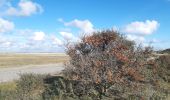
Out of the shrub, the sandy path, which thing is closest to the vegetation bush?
the shrub

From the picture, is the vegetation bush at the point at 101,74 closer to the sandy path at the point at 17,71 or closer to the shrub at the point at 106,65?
the shrub at the point at 106,65

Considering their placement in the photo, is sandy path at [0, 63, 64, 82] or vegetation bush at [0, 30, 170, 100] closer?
vegetation bush at [0, 30, 170, 100]

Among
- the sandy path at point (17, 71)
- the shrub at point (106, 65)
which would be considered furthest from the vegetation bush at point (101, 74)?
the sandy path at point (17, 71)

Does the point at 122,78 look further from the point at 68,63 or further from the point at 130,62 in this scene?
the point at 68,63

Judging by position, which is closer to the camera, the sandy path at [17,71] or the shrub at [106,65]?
the shrub at [106,65]

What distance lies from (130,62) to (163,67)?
9663 mm

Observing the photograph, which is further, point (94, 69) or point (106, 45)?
point (106, 45)

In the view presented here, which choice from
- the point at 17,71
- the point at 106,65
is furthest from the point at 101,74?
the point at 17,71

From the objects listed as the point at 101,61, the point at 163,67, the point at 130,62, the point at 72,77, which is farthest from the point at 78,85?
the point at 163,67

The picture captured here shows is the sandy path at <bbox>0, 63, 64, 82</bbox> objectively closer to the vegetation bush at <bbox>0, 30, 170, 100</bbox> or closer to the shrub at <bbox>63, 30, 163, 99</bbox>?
the vegetation bush at <bbox>0, 30, 170, 100</bbox>

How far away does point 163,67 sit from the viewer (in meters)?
26.1

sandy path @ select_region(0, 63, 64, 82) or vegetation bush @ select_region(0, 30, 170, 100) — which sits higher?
vegetation bush @ select_region(0, 30, 170, 100)

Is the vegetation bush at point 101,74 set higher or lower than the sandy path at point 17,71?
higher

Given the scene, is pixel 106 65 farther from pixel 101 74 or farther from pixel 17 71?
pixel 17 71
